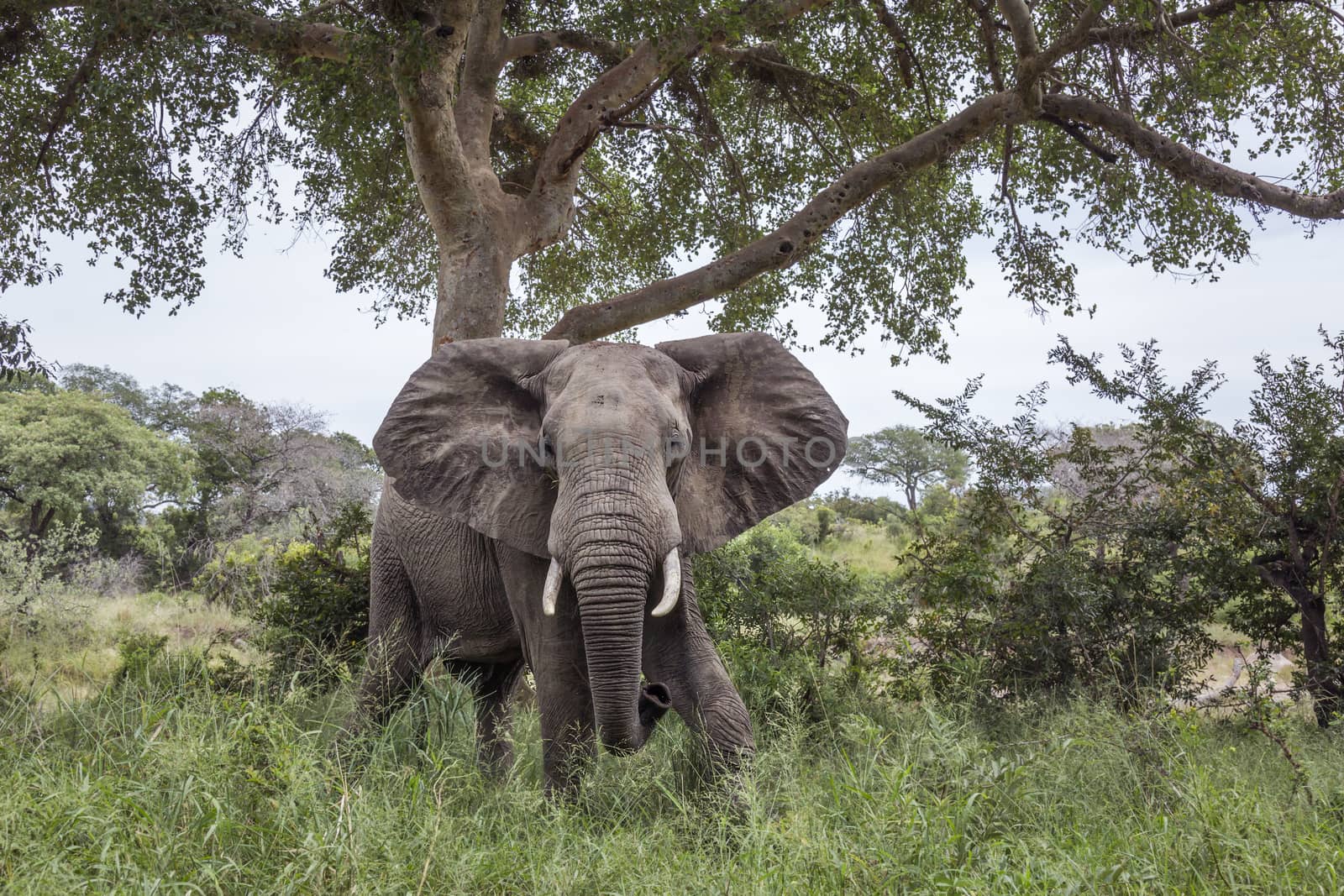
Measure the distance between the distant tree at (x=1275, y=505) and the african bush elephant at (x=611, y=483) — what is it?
3773 millimetres

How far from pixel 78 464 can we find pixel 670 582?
2115 centimetres

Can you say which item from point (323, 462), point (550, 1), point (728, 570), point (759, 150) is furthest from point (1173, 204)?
A: point (323, 462)

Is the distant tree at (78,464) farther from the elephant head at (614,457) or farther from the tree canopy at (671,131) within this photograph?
the elephant head at (614,457)

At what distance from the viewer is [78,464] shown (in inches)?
832

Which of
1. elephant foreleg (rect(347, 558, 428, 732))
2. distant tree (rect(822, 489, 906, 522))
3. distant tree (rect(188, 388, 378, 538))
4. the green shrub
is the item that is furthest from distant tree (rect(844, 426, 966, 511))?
elephant foreleg (rect(347, 558, 428, 732))

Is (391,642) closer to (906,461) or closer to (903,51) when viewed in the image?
(903,51)

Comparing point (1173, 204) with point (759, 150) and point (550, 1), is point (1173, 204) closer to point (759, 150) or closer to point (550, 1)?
point (759, 150)

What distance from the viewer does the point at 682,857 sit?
366cm

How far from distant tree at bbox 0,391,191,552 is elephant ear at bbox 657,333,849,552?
18.7 metres

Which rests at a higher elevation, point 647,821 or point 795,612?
point 795,612

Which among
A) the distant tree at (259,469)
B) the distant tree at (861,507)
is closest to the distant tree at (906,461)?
the distant tree at (861,507)

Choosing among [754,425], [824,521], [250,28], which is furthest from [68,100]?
[824,521]

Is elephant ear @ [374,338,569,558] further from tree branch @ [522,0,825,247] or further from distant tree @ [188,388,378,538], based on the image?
distant tree @ [188,388,378,538]

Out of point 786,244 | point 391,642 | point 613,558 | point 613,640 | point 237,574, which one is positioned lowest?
point 613,640
